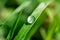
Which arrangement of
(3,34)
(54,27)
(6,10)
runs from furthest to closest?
(6,10) → (3,34) → (54,27)

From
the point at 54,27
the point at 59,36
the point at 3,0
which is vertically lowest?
the point at 59,36

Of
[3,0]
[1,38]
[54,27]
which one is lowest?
[54,27]

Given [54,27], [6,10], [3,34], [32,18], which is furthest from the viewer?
[6,10]

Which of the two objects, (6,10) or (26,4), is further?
(6,10)

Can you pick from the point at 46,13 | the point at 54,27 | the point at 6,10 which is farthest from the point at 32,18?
the point at 6,10

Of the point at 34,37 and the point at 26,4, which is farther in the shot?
the point at 34,37

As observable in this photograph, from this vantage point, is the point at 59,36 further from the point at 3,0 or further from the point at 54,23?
the point at 3,0

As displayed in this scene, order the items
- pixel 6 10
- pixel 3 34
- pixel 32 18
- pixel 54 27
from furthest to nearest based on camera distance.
→ pixel 6 10, pixel 3 34, pixel 54 27, pixel 32 18

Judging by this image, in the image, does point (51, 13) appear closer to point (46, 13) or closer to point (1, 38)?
point (46, 13)

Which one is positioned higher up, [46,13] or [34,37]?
[46,13]
